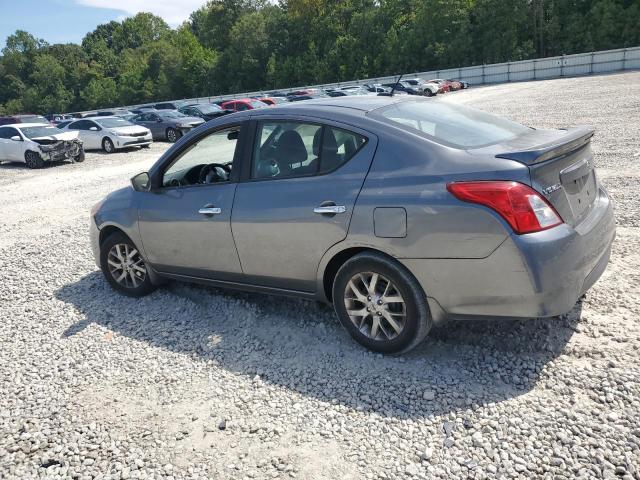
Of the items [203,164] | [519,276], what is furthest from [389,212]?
[203,164]

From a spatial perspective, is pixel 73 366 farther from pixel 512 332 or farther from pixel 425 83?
pixel 425 83

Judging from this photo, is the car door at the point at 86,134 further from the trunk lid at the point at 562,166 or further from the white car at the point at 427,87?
the white car at the point at 427,87

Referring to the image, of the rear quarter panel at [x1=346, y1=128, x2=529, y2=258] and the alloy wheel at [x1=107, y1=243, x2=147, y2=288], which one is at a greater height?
the rear quarter panel at [x1=346, y1=128, x2=529, y2=258]

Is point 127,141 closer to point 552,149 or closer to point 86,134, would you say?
point 86,134

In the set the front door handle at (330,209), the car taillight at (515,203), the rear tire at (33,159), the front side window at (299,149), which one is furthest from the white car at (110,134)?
the car taillight at (515,203)

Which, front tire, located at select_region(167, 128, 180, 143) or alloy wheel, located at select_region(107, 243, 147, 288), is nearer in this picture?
alloy wheel, located at select_region(107, 243, 147, 288)

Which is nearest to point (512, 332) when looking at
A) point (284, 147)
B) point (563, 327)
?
point (563, 327)

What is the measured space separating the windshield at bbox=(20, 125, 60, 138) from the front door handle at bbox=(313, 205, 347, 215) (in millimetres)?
17908

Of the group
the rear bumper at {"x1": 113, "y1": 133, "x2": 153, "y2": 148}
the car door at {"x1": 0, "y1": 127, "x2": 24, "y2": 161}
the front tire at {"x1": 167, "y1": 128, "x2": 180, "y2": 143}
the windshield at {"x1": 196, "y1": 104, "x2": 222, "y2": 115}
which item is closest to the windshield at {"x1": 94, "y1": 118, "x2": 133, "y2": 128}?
the rear bumper at {"x1": 113, "y1": 133, "x2": 153, "y2": 148}

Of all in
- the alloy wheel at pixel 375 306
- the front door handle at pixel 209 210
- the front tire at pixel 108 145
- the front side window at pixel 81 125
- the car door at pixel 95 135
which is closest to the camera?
the alloy wheel at pixel 375 306

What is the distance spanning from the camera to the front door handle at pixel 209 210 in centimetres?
430

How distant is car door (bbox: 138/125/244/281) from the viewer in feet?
14.2

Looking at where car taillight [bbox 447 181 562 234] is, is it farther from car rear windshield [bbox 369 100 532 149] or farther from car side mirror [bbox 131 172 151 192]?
car side mirror [bbox 131 172 151 192]

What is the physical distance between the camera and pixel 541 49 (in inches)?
2395
